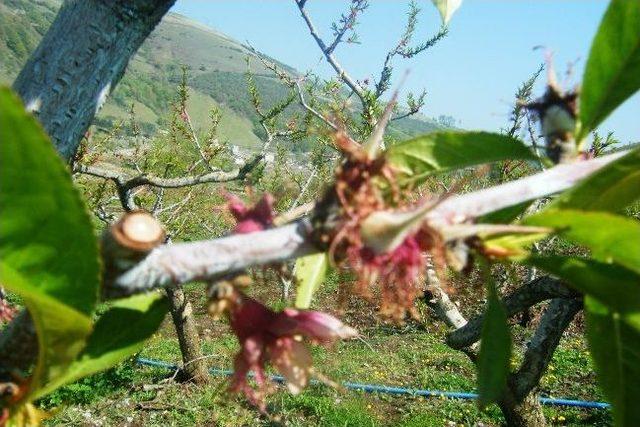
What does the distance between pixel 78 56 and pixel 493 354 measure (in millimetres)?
1267

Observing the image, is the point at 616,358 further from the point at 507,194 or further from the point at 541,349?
the point at 541,349

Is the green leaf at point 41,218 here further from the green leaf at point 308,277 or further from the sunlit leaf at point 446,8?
the sunlit leaf at point 446,8

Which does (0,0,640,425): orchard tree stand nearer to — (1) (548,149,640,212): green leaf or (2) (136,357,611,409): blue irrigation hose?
(1) (548,149,640,212): green leaf

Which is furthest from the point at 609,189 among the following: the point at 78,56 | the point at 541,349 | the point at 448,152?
the point at 541,349

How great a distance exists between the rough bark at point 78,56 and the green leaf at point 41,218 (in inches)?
41.3

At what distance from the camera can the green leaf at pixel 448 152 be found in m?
0.95

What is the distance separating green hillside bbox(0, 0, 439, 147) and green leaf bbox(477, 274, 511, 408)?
2934 inches

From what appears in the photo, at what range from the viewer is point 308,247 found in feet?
2.31

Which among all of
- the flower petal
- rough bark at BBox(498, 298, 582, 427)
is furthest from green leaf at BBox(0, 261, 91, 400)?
rough bark at BBox(498, 298, 582, 427)

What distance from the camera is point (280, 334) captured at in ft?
3.00

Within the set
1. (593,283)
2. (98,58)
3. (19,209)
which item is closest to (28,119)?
(19,209)

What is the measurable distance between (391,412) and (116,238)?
876cm

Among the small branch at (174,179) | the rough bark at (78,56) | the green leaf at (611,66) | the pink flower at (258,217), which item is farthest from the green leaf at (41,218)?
the small branch at (174,179)

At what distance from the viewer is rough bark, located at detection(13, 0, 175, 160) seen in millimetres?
1435
